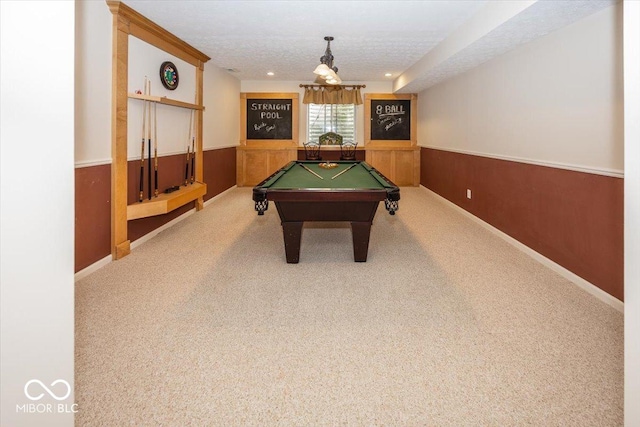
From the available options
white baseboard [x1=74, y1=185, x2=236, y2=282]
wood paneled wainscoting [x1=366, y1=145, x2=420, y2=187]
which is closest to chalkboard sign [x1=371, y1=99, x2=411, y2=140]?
wood paneled wainscoting [x1=366, y1=145, x2=420, y2=187]

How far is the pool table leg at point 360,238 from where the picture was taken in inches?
156

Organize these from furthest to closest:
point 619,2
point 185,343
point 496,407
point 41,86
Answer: point 619,2 < point 185,343 < point 496,407 < point 41,86

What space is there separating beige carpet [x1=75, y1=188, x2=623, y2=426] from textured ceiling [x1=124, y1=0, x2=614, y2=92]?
6.79 feet

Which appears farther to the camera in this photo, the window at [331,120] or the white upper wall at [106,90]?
the window at [331,120]

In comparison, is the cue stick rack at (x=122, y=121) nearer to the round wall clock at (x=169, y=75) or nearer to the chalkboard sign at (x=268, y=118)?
the round wall clock at (x=169, y=75)

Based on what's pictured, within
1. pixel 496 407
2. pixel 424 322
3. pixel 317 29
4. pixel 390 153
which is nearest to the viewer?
pixel 496 407

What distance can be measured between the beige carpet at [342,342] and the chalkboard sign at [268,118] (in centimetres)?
545

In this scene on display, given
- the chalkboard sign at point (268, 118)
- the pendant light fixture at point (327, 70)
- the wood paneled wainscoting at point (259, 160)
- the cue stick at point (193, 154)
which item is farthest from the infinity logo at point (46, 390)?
the chalkboard sign at point (268, 118)

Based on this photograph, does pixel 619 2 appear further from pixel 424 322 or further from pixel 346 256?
pixel 346 256

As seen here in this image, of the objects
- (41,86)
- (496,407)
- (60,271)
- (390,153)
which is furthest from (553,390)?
(390,153)

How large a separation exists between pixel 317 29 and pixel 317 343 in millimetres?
3663

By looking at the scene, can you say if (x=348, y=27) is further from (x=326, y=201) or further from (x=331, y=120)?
(x=331, y=120)

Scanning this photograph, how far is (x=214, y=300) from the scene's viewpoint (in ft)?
10.0

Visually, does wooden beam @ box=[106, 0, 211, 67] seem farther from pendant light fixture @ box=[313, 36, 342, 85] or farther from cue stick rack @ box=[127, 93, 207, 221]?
pendant light fixture @ box=[313, 36, 342, 85]
